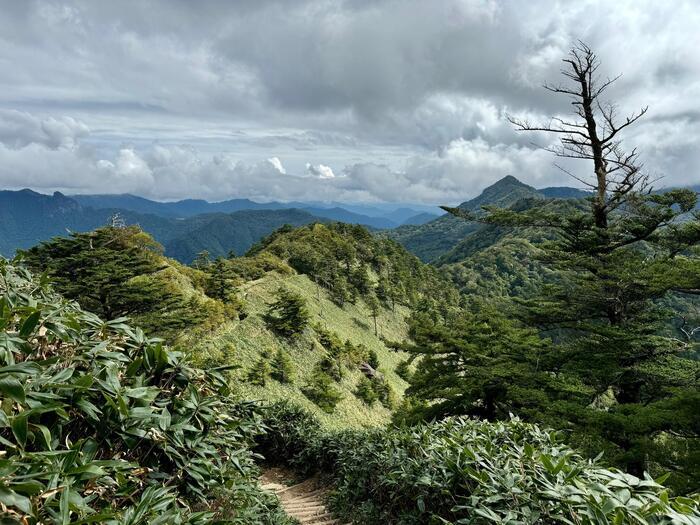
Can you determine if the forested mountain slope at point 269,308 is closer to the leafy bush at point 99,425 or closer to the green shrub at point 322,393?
the green shrub at point 322,393

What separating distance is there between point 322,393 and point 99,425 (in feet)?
87.8

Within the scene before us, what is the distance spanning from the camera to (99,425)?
2.05 metres

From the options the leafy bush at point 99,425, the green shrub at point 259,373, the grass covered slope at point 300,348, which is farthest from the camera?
the grass covered slope at point 300,348

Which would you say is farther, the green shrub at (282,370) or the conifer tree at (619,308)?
the green shrub at (282,370)

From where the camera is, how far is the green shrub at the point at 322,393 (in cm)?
2728

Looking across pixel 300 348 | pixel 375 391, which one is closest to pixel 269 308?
pixel 300 348

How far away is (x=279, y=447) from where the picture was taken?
11531 mm

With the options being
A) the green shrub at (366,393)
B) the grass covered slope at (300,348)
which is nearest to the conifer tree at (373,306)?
the grass covered slope at (300,348)

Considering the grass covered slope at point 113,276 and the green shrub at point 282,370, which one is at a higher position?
the grass covered slope at point 113,276

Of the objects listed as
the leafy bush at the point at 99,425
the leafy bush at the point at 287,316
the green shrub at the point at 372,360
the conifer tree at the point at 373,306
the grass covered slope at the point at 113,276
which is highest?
the leafy bush at the point at 99,425

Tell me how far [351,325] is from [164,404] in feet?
157

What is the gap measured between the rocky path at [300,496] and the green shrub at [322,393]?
16.4 m

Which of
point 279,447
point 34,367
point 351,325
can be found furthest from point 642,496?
point 351,325

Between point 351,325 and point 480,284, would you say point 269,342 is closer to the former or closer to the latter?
point 351,325
